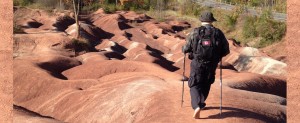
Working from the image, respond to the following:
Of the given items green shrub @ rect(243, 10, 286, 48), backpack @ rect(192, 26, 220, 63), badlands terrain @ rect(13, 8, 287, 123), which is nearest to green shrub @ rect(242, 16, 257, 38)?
green shrub @ rect(243, 10, 286, 48)

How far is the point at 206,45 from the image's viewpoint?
650 centimetres

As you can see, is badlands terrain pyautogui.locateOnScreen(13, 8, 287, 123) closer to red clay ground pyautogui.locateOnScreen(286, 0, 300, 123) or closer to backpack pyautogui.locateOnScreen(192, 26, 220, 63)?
backpack pyautogui.locateOnScreen(192, 26, 220, 63)

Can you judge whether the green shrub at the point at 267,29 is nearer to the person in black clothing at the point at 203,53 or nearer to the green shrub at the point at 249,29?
the green shrub at the point at 249,29

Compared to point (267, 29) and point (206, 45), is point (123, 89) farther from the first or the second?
point (267, 29)

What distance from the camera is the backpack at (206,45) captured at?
6504 mm

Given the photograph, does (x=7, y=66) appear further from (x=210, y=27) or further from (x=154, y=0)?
(x=154, y=0)

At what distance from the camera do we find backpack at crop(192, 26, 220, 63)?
650 centimetres

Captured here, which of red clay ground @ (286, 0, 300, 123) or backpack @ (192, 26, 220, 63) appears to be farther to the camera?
backpack @ (192, 26, 220, 63)

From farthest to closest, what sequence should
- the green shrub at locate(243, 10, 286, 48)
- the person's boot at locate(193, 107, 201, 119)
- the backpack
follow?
1. the green shrub at locate(243, 10, 286, 48)
2. the person's boot at locate(193, 107, 201, 119)
3. the backpack

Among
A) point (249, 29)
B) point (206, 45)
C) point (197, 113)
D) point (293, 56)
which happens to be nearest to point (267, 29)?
point (249, 29)

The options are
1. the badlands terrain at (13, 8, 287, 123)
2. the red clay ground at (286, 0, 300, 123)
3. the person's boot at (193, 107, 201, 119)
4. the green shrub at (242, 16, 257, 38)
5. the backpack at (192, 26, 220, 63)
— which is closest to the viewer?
the red clay ground at (286, 0, 300, 123)

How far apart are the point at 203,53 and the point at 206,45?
0.14 m

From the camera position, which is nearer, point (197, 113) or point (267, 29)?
point (197, 113)

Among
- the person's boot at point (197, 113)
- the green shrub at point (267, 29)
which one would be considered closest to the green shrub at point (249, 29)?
the green shrub at point (267, 29)
